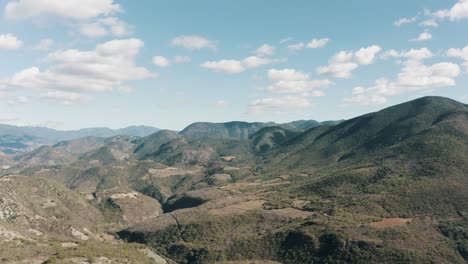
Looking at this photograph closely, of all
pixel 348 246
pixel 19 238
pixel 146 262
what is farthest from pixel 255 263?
pixel 19 238

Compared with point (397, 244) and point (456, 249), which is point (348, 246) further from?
point (456, 249)

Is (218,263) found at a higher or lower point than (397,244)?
lower

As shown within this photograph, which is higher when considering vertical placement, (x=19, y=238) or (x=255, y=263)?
(x=19, y=238)

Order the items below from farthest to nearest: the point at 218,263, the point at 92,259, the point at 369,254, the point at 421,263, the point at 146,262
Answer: the point at 218,263 → the point at 369,254 → the point at 421,263 → the point at 146,262 → the point at 92,259

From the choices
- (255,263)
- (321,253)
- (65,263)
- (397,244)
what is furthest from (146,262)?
(397,244)

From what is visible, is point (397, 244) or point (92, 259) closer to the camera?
point (92, 259)

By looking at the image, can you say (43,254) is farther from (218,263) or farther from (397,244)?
(397,244)

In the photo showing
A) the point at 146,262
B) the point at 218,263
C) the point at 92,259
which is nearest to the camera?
the point at 92,259

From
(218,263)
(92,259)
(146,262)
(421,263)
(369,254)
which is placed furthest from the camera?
(218,263)

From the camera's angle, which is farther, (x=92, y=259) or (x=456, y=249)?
(x=456, y=249)
